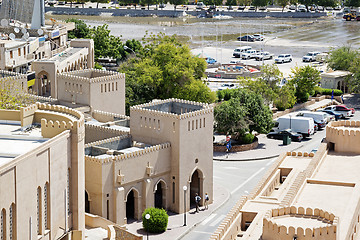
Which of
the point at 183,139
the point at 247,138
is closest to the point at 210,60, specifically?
the point at 247,138

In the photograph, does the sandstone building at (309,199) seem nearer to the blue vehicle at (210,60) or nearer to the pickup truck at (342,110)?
the pickup truck at (342,110)

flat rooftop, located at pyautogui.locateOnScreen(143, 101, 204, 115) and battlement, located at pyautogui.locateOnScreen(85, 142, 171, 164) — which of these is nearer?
battlement, located at pyautogui.locateOnScreen(85, 142, 171, 164)

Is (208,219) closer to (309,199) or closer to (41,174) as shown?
(309,199)

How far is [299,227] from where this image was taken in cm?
3481

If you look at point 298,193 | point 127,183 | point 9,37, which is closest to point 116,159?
point 127,183

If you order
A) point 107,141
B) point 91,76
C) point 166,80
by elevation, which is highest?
point 91,76

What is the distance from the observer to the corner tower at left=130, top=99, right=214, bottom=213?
61.2 meters

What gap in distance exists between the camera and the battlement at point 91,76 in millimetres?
69438

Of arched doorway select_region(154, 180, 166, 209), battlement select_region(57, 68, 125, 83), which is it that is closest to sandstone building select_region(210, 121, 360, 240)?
arched doorway select_region(154, 180, 166, 209)

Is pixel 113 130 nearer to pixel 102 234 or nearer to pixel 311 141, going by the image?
pixel 102 234

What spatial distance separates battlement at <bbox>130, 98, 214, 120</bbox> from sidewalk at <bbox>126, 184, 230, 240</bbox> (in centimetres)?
697

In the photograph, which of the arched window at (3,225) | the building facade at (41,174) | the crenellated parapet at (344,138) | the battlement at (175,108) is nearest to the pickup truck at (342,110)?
the battlement at (175,108)

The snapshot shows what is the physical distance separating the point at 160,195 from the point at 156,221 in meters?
7.24

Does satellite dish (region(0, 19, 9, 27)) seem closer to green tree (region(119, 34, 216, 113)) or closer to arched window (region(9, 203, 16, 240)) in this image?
green tree (region(119, 34, 216, 113))
